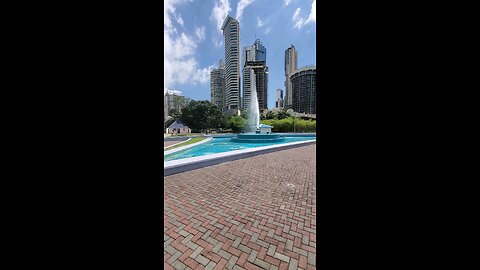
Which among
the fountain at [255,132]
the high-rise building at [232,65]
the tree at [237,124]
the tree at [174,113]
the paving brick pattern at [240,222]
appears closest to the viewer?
the paving brick pattern at [240,222]

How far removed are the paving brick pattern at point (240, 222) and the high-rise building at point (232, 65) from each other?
173 feet

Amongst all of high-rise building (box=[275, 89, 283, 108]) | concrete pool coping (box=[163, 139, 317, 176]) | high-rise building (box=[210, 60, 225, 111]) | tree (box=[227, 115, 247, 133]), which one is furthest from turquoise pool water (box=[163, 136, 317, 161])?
high-rise building (box=[275, 89, 283, 108])

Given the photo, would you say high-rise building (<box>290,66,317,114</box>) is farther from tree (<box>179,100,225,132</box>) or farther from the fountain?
the fountain

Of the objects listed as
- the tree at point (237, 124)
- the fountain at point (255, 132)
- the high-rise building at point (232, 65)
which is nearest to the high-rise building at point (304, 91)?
the high-rise building at point (232, 65)

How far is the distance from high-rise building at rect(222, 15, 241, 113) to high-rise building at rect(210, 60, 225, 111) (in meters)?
2.23

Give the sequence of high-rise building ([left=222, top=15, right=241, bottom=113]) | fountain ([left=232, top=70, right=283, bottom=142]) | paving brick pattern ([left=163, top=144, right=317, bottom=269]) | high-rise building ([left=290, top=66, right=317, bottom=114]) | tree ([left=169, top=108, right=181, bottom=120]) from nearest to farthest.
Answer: paving brick pattern ([left=163, top=144, right=317, bottom=269]) → fountain ([left=232, top=70, right=283, bottom=142]) → tree ([left=169, top=108, right=181, bottom=120]) → high-rise building ([left=290, top=66, right=317, bottom=114]) → high-rise building ([left=222, top=15, right=241, bottom=113])

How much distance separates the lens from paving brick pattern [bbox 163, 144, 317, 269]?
2426 millimetres

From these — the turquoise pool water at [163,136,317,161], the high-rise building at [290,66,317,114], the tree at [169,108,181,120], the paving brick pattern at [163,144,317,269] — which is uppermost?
the high-rise building at [290,66,317,114]

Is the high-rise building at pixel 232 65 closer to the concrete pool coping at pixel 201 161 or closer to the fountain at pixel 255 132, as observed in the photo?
the fountain at pixel 255 132

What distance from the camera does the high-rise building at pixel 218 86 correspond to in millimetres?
63500
